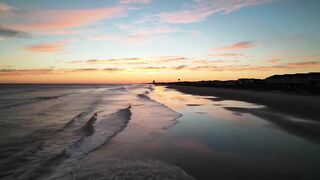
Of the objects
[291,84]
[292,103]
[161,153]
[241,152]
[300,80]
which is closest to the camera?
[241,152]

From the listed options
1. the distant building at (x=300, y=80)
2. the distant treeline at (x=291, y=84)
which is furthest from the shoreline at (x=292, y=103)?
the distant building at (x=300, y=80)

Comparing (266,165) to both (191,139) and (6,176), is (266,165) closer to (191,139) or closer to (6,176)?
(191,139)

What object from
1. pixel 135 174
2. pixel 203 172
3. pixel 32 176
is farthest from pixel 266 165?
pixel 32 176

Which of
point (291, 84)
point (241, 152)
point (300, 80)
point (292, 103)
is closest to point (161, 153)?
point (241, 152)

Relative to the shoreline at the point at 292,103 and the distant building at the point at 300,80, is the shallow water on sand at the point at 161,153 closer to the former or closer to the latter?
the shoreline at the point at 292,103

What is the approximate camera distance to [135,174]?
7.29m

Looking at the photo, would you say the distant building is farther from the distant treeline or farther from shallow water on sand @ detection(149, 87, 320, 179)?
shallow water on sand @ detection(149, 87, 320, 179)

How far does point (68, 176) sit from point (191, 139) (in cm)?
568

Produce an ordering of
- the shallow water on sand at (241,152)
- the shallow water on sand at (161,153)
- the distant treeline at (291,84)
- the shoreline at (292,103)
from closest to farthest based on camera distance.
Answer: the shallow water on sand at (241,152), the shallow water on sand at (161,153), the shoreline at (292,103), the distant treeline at (291,84)

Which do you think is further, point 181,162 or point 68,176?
point 181,162

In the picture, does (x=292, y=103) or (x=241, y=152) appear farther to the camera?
(x=292, y=103)

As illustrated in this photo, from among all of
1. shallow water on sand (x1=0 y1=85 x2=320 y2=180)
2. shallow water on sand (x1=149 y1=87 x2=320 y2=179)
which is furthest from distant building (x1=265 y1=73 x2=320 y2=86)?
shallow water on sand (x1=0 y1=85 x2=320 y2=180)

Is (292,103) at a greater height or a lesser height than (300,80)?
lesser

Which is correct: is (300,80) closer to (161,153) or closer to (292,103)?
(292,103)
